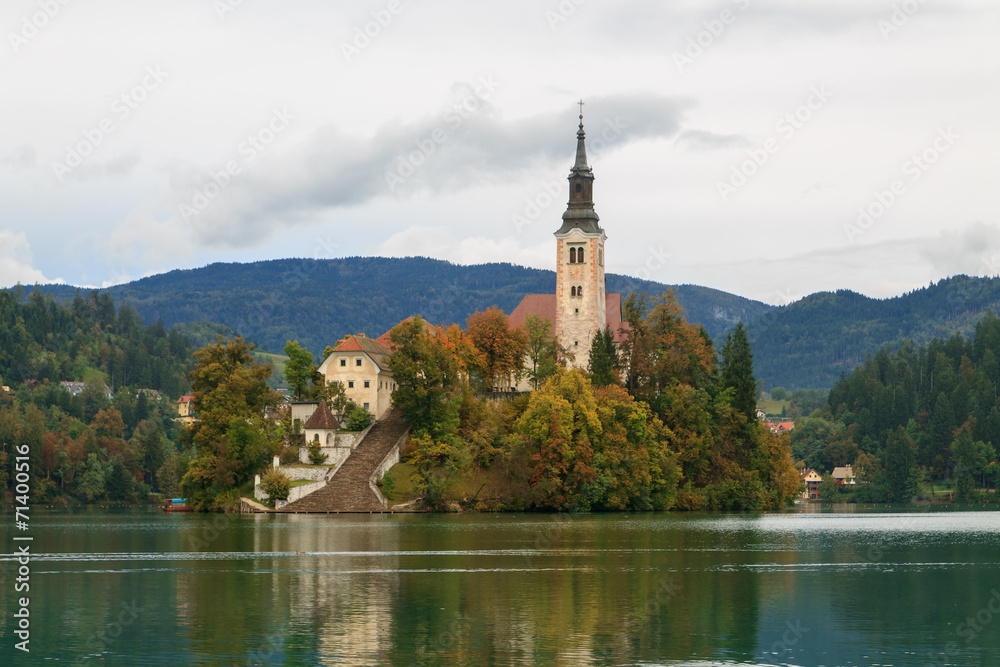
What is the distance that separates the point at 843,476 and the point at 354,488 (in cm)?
10480

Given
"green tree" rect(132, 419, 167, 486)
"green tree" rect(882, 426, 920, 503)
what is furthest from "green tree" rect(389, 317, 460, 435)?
"green tree" rect(882, 426, 920, 503)

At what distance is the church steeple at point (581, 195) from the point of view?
116688 millimetres

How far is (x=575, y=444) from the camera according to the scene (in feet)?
294

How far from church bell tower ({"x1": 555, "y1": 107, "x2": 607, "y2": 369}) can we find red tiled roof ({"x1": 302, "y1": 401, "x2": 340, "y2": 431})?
29.1 metres

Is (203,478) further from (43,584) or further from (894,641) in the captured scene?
(894,641)

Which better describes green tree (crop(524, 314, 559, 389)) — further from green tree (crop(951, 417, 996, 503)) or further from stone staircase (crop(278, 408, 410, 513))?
green tree (crop(951, 417, 996, 503))

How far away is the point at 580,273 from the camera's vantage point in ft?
380

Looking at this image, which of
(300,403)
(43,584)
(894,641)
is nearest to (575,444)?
(300,403)

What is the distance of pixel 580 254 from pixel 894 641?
89.7 metres

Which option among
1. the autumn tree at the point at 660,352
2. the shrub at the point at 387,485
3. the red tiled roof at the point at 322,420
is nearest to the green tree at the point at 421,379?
the red tiled roof at the point at 322,420

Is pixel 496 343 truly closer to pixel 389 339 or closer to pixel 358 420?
pixel 389 339

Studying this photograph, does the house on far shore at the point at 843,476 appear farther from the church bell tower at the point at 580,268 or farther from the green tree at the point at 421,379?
the green tree at the point at 421,379

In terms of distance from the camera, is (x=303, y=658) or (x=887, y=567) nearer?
(x=303, y=658)

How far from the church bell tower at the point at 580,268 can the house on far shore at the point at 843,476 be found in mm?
71335
